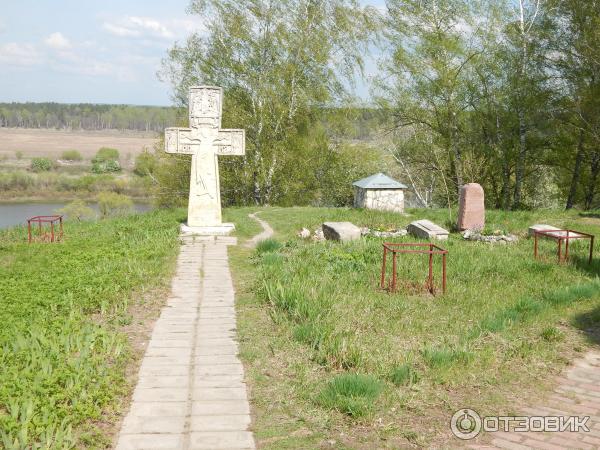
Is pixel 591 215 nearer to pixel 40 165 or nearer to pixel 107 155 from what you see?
pixel 40 165

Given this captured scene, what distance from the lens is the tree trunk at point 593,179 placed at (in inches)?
968

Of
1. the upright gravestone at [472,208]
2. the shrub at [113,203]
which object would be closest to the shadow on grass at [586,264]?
the upright gravestone at [472,208]

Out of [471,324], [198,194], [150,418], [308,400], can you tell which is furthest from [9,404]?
[198,194]

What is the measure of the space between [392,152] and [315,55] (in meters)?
6.06

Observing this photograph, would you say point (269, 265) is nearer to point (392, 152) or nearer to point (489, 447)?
point (489, 447)

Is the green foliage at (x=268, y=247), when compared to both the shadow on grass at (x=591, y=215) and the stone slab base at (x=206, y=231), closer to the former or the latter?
the stone slab base at (x=206, y=231)

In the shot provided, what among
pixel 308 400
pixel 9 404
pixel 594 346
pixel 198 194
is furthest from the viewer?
pixel 198 194

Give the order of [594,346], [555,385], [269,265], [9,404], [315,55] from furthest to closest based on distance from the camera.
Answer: [315,55] → [269,265] → [594,346] → [555,385] → [9,404]

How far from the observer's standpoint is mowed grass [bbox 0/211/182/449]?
14.4 feet

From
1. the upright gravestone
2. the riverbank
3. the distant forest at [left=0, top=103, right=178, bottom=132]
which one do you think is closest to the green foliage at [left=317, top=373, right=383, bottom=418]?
the upright gravestone

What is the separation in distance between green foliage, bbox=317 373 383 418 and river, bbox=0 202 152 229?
41781 mm

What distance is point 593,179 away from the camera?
2500cm

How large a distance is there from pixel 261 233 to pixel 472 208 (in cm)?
501

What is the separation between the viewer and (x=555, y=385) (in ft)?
Result: 18.1
